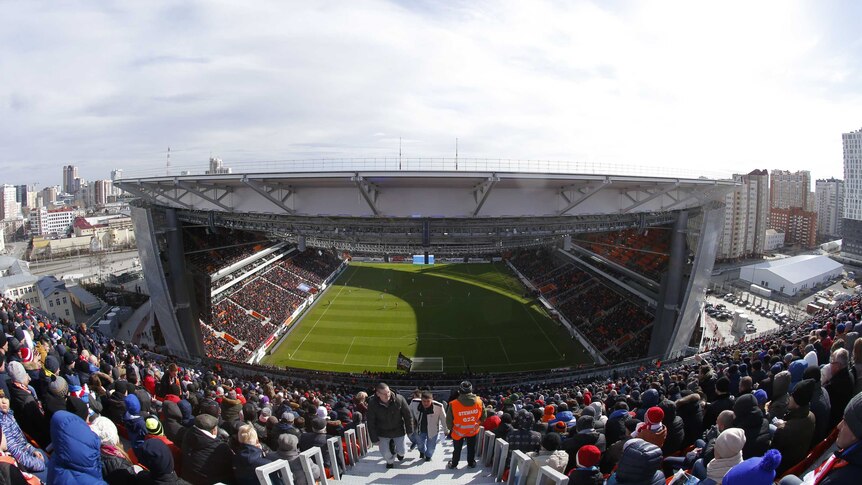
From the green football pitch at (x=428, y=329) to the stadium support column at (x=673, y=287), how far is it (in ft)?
16.8

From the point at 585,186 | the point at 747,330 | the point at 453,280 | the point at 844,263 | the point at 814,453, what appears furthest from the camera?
the point at 844,263

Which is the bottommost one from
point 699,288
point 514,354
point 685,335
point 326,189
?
point 514,354

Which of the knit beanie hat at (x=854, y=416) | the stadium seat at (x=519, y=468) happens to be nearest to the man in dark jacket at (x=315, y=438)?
the stadium seat at (x=519, y=468)

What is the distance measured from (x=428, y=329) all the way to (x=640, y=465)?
83.2ft

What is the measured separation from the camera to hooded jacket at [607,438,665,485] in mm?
2674

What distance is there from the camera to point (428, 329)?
27.6m

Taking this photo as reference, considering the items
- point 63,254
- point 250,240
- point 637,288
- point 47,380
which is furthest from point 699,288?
point 63,254

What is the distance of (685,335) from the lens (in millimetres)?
17531

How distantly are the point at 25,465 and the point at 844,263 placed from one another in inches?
2809

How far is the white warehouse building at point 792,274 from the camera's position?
38.8 metres

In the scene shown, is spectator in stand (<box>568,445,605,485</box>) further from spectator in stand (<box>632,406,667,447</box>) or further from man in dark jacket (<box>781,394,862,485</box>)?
man in dark jacket (<box>781,394,862,485</box>)

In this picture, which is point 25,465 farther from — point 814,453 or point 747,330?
point 747,330

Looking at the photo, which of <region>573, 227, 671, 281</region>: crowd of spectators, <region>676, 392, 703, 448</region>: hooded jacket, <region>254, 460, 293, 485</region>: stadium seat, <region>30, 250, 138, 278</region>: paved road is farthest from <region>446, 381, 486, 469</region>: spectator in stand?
<region>30, 250, 138, 278</region>: paved road

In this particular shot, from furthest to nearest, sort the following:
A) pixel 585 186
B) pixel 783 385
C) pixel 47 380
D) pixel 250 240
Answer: pixel 250 240
pixel 585 186
pixel 47 380
pixel 783 385
